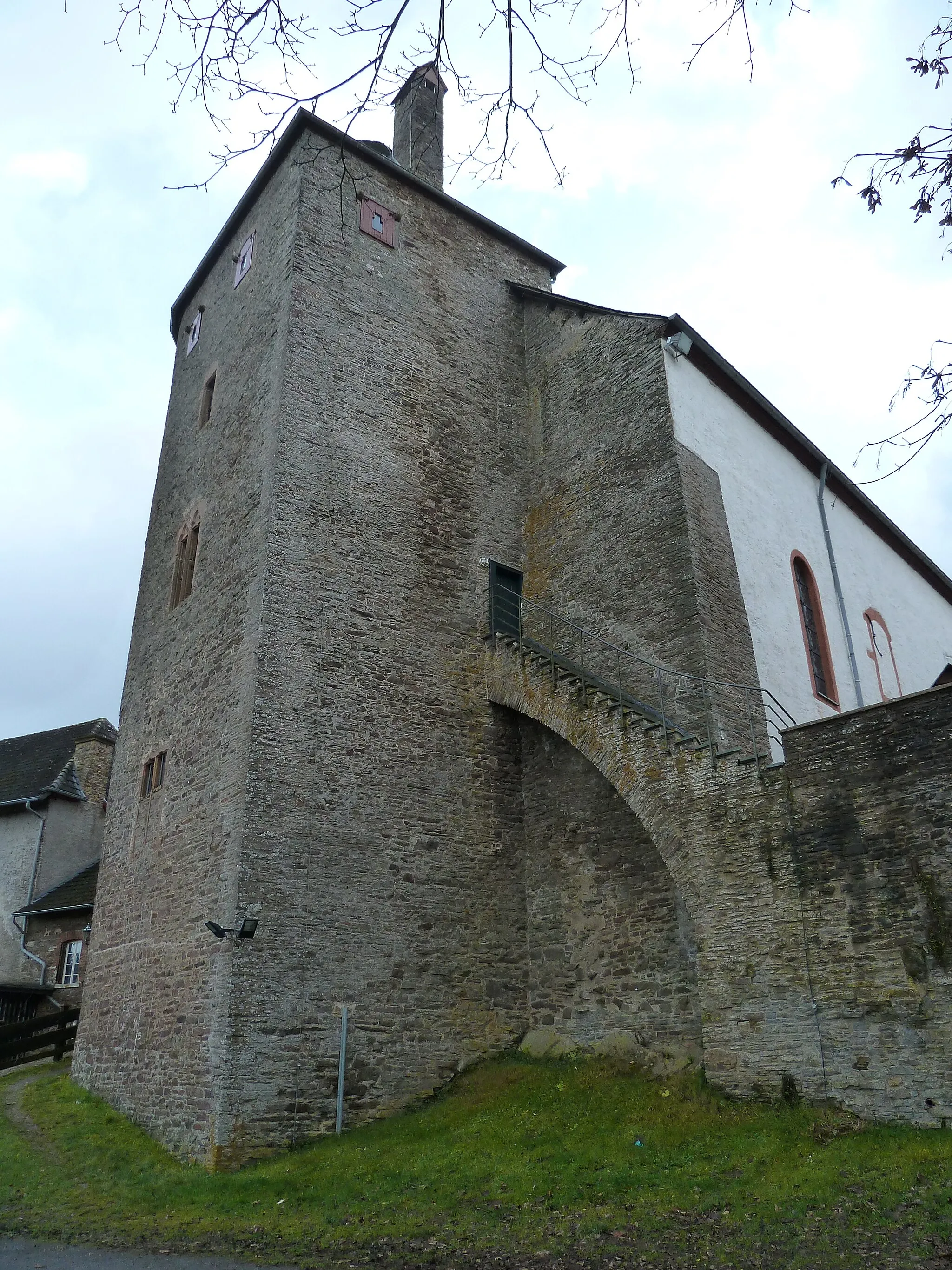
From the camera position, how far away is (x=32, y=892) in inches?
898

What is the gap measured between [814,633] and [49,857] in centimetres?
1811

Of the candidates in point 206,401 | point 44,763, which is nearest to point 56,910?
point 44,763

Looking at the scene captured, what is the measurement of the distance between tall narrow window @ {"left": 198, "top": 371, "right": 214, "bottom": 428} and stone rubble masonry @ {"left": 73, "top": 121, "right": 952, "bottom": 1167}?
0.19 m

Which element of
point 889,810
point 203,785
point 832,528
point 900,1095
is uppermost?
point 832,528

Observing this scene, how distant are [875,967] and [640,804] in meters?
3.17

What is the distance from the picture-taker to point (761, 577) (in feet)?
51.2

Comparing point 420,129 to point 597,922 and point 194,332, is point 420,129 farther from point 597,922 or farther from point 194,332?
point 597,922

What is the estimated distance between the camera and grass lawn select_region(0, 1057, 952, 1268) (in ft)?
23.7

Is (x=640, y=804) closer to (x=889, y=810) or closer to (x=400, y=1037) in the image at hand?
(x=889, y=810)

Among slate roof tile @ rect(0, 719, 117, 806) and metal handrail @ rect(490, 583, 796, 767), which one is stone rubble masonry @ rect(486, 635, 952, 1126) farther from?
slate roof tile @ rect(0, 719, 117, 806)

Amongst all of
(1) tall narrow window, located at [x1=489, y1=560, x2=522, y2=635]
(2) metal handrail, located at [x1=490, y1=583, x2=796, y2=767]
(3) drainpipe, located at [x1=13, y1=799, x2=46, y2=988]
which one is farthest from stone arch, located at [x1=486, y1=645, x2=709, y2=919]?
(3) drainpipe, located at [x1=13, y1=799, x2=46, y2=988]

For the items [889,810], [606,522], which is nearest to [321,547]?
[606,522]

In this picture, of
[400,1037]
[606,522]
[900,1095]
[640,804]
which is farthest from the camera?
[606,522]

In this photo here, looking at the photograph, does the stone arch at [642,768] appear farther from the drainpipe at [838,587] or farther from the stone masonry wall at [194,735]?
the drainpipe at [838,587]
